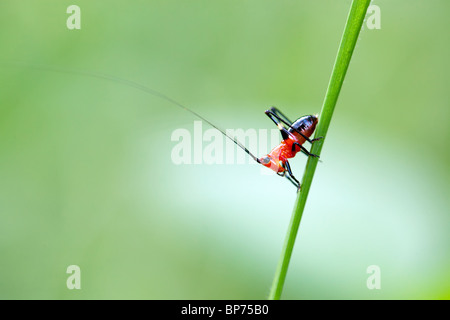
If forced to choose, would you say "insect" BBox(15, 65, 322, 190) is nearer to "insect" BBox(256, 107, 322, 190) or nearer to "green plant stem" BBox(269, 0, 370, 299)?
"insect" BBox(256, 107, 322, 190)

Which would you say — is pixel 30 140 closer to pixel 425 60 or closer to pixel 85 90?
pixel 85 90

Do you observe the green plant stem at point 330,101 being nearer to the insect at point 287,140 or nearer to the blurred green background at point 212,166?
the insect at point 287,140

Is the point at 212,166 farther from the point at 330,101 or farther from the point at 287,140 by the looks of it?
the point at 330,101

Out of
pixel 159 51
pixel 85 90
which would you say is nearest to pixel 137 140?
pixel 85 90

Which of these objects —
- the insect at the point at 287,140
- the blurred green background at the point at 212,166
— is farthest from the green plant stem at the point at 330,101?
the blurred green background at the point at 212,166

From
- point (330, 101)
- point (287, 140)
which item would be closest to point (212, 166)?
point (287, 140)
